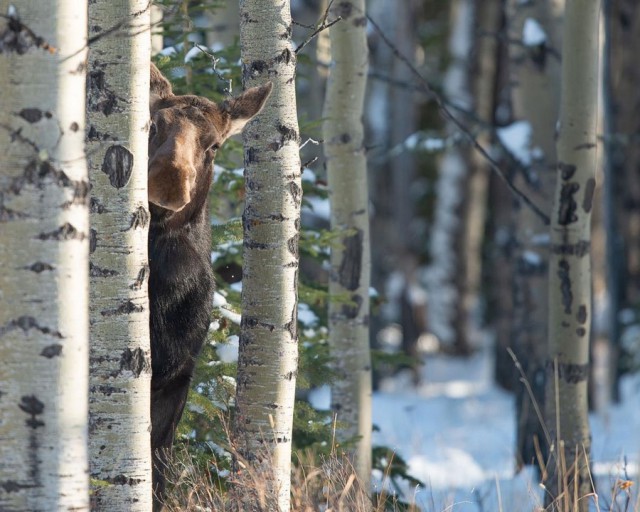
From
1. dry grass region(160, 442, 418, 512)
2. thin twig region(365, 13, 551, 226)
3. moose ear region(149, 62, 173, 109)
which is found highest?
thin twig region(365, 13, 551, 226)

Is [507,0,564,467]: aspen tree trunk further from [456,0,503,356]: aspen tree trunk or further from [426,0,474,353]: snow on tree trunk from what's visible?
[426,0,474,353]: snow on tree trunk

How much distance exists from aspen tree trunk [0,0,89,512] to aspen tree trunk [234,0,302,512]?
1.58 metres

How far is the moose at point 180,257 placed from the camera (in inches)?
173

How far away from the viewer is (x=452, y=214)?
20906 millimetres

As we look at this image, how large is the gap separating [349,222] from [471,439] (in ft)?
20.5

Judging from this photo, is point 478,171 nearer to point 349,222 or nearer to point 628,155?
point 628,155

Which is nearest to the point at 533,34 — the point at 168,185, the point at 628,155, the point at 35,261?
the point at 168,185

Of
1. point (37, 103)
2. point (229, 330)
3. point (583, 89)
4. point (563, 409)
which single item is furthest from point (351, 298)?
point (37, 103)

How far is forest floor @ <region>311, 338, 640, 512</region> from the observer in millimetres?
7109

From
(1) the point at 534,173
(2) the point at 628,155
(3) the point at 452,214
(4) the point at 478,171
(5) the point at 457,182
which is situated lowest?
(1) the point at 534,173

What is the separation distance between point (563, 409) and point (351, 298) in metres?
1.53

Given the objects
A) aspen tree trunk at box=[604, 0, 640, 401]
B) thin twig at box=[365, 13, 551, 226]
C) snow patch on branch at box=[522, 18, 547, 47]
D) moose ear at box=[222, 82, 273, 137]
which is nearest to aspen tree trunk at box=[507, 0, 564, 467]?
snow patch on branch at box=[522, 18, 547, 47]

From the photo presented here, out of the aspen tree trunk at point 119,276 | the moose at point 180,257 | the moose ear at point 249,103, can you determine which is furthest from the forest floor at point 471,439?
the moose ear at point 249,103

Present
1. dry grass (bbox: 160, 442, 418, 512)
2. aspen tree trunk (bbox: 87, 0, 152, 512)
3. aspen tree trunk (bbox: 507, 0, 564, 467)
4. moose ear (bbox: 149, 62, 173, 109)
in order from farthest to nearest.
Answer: aspen tree trunk (bbox: 507, 0, 564, 467) < moose ear (bbox: 149, 62, 173, 109) < dry grass (bbox: 160, 442, 418, 512) < aspen tree trunk (bbox: 87, 0, 152, 512)
